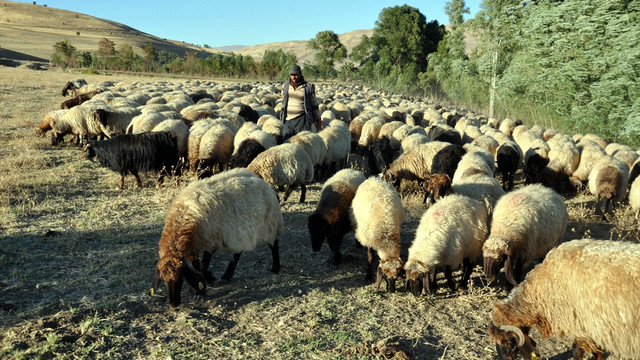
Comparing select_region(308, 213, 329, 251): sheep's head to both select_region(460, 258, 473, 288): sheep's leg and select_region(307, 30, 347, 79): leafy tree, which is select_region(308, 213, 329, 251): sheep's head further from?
select_region(307, 30, 347, 79): leafy tree

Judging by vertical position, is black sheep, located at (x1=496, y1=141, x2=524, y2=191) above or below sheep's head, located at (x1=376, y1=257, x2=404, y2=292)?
above

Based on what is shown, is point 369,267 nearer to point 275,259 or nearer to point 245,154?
point 275,259

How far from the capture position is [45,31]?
92688 millimetres

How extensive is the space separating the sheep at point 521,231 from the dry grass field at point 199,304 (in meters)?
0.42

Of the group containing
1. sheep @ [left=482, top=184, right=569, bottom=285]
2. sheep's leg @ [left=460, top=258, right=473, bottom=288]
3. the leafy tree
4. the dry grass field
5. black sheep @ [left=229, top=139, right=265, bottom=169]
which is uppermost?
the leafy tree

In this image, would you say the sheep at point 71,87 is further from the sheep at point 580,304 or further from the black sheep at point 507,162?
the sheep at point 580,304

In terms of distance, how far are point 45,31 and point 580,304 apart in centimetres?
11850

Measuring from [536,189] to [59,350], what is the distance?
5.88 m

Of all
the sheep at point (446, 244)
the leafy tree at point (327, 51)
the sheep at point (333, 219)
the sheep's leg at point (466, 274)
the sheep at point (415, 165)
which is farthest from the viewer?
the leafy tree at point (327, 51)

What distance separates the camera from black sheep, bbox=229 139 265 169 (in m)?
8.12

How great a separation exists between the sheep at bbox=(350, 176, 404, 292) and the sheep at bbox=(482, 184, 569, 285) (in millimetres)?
1085

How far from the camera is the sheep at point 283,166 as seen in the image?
719 centimetres

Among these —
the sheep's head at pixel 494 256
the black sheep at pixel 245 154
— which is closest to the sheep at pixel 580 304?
the sheep's head at pixel 494 256

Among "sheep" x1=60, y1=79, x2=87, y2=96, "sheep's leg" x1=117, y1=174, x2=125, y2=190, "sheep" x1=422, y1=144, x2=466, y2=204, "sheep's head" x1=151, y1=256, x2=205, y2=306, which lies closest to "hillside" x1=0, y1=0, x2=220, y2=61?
"sheep" x1=60, y1=79, x2=87, y2=96
